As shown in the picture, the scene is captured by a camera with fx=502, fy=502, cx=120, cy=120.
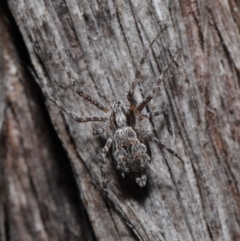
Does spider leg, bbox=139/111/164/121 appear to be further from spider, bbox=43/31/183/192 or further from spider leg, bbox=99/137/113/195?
spider leg, bbox=99/137/113/195

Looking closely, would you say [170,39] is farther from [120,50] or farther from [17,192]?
[17,192]

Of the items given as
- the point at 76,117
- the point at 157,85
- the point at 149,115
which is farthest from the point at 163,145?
the point at 76,117

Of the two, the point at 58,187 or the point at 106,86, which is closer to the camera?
the point at 106,86

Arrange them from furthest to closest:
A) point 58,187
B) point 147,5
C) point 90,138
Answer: point 58,187
point 90,138
point 147,5

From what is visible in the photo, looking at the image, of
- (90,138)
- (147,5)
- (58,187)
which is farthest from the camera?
(58,187)

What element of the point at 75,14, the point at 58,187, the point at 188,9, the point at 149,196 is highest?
the point at 75,14

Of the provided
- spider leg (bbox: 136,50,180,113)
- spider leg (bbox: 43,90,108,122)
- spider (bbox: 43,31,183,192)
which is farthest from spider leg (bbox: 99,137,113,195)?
spider leg (bbox: 136,50,180,113)

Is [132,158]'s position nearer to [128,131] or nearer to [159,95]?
[128,131]

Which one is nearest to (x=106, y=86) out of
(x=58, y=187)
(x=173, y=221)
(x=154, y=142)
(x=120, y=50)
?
(x=120, y=50)

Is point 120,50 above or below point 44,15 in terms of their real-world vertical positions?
below
